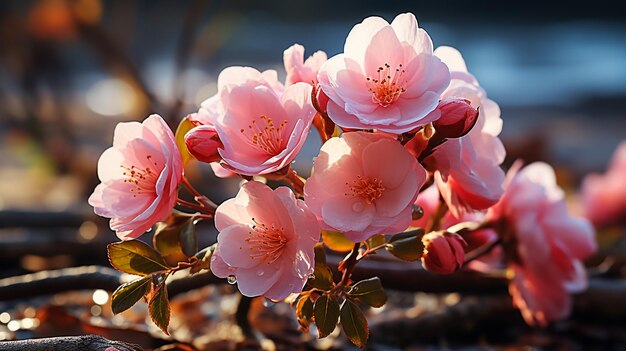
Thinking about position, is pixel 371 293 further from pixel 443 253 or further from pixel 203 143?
pixel 203 143

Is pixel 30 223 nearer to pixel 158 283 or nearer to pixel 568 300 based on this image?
pixel 158 283

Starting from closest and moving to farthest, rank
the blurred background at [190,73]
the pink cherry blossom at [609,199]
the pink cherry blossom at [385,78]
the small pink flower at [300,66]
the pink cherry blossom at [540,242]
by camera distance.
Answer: the pink cherry blossom at [385,78] → the small pink flower at [300,66] → the pink cherry blossom at [540,242] → the pink cherry blossom at [609,199] → the blurred background at [190,73]

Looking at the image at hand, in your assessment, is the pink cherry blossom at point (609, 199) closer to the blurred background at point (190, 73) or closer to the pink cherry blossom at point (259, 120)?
the blurred background at point (190, 73)

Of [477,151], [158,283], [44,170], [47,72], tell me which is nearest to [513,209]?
[477,151]

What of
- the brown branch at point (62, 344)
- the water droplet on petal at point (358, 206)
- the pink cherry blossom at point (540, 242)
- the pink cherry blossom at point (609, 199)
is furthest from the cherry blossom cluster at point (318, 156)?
the pink cherry blossom at point (609, 199)

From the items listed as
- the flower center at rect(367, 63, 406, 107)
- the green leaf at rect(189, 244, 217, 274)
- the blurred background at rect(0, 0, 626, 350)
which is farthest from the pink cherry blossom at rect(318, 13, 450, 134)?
the blurred background at rect(0, 0, 626, 350)

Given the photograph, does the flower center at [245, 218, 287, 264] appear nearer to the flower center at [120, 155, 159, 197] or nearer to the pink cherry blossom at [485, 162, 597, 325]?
the flower center at [120, 155, 159, 197]
